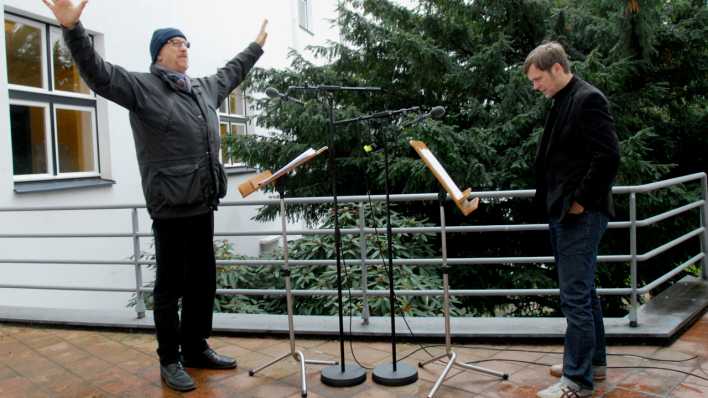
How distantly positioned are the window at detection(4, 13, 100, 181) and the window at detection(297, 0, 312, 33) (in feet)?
25.0

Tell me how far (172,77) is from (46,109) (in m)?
3.40

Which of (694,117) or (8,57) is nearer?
(8,57)

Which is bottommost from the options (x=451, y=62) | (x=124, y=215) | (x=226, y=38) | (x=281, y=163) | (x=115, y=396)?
(x=115, y=396)

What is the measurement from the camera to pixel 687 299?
171 inches

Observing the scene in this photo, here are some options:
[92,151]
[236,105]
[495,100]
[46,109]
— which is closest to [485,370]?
[495,100]

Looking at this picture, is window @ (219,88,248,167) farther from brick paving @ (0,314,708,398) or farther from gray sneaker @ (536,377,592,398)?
gray sneaker @ (536,377,592,398)

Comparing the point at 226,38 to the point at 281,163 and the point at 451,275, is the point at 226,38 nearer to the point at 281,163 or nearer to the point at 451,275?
the point at 281,163

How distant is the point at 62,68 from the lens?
616cm

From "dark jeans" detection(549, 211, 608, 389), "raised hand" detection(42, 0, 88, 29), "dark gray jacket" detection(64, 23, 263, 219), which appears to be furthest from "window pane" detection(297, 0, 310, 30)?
"dark jeans" detection(549, 211, 608, 389)

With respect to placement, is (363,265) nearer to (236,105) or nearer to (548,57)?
(548,57)

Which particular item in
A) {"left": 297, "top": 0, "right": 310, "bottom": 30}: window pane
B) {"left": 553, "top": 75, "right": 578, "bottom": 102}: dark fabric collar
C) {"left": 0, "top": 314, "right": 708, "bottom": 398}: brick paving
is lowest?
{"left": 0, "top": 314, "right": 708, "bottom": 398}: brick paving

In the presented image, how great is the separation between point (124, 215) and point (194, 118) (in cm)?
393

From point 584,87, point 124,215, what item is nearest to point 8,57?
point 124,215

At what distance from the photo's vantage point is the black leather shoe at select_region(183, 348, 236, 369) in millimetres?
3502
